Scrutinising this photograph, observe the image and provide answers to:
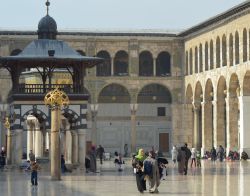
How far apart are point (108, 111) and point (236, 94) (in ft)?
49.8

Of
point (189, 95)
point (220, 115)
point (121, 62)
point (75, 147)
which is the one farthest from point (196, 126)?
point (75, 147)

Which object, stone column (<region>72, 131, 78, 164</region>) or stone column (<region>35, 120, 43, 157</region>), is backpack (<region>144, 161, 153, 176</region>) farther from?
stone column (<region>35, 120, 43, 157</region>)

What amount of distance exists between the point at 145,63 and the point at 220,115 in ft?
37.1

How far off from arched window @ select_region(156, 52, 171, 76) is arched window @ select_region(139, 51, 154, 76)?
541 millimetres

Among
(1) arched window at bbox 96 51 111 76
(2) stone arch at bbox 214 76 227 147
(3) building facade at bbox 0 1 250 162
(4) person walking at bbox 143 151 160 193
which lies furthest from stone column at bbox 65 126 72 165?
(1) arched window at bbox 96 51 111 76

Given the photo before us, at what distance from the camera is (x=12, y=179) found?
2970cm

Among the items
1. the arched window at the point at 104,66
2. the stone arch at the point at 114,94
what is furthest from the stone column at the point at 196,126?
the arched window at the point at 104,66

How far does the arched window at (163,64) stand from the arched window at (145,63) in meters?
0.54

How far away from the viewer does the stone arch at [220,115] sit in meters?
52.7

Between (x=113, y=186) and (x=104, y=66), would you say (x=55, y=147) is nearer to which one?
(x=113, y=186)

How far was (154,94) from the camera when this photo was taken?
6294 centimetres

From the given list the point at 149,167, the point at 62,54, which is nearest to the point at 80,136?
the point at 62,54

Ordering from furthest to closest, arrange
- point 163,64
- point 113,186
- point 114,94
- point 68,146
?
point 114,94
point 163,64
point 68,146
point 113,186

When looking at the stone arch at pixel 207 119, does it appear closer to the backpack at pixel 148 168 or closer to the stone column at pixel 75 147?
the stone column at pixel 75 147
